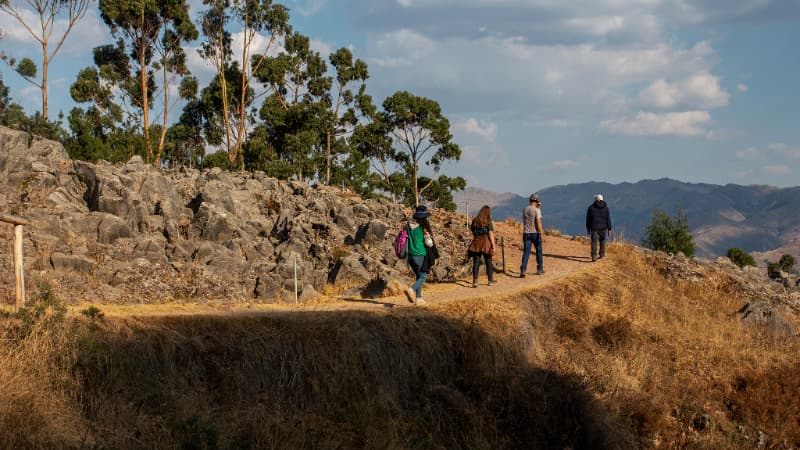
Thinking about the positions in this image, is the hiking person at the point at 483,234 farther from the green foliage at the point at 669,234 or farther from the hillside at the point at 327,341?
the green foliage at the point at 669,234

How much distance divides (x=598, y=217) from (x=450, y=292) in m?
6.72

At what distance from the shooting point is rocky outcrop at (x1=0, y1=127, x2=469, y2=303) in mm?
16031

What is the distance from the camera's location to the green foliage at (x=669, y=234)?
56.5 metres

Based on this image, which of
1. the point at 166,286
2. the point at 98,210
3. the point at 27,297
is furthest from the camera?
the point at 98,210

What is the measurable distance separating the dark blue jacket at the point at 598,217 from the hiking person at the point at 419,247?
809 centimetres

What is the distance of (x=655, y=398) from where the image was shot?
1401cm

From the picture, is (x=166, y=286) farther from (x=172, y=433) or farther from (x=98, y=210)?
(x=172, y=433)

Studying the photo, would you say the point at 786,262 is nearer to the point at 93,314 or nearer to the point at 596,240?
the point at 596,240

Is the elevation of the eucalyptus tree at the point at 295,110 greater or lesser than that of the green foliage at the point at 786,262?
greater

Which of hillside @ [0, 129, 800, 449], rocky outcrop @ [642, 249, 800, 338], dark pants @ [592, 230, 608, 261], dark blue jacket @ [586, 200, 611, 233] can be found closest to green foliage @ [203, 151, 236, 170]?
hillside @ [0, 129, 800, 449]

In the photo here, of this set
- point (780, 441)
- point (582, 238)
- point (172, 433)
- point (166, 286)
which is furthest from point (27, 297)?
point (582, 238)

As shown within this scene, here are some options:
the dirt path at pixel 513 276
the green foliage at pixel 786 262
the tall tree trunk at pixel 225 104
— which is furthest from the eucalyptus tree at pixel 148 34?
the green foliage at pixel 786 262

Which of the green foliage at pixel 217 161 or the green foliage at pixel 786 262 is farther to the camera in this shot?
the green foliage at pixel 786 262

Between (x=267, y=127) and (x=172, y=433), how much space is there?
50.1 m
